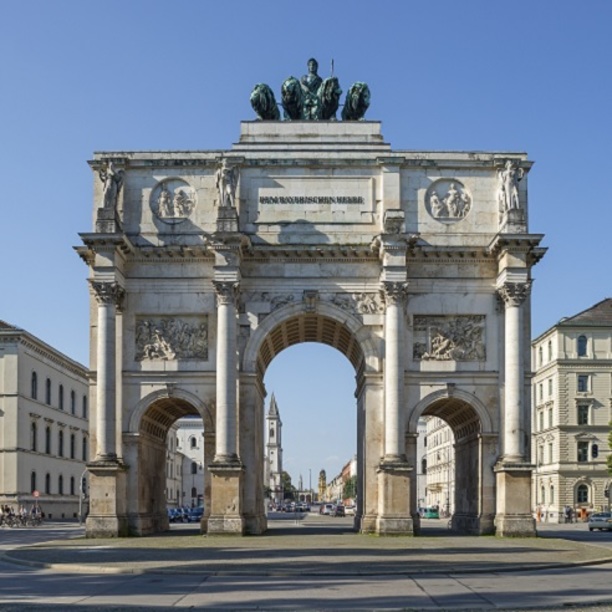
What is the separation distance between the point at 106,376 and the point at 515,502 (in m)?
16.0

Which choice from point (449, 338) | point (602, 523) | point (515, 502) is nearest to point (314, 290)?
point (449, 338)

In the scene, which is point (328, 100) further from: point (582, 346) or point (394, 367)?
point (582, 346)

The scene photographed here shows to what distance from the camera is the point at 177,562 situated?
26.2 metres

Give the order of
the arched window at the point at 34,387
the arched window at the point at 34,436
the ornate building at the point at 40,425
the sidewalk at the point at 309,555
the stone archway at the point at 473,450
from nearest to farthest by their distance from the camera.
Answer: the sidewalk at the point at 309,555 < the stone archway at the point at 473,450 < the ornate building at the point at 40,425 < the arched window at the point at 34,436 < the arched window at the point at 34,387

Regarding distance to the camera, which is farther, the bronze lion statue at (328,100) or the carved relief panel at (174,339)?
the bronze lion statue at (328,100)

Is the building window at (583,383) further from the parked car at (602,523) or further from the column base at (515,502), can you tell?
the column base at (515,502)

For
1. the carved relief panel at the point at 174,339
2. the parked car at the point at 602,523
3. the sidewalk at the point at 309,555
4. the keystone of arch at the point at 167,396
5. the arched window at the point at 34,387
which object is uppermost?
the carved relief panel at the point at 174,339

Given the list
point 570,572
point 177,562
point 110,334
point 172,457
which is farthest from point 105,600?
point 172,457

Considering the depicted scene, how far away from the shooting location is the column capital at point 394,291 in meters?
40.9

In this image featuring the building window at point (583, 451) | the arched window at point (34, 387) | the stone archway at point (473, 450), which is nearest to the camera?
the stone archway at point (473, 450)

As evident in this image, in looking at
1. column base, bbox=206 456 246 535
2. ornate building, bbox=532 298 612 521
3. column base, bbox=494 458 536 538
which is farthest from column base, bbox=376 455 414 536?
ornate building, bbox=532 298 612 521

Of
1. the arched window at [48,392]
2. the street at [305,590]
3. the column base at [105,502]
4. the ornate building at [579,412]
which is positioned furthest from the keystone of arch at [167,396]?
the ornate building at [579,412]

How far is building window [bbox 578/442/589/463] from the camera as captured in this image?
81875 mm

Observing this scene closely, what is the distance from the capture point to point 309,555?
28703mm
